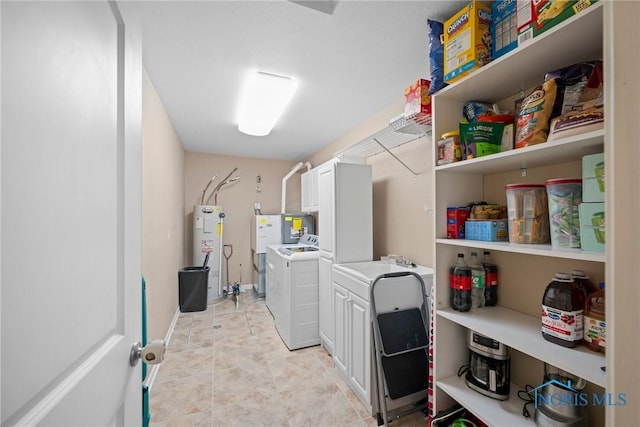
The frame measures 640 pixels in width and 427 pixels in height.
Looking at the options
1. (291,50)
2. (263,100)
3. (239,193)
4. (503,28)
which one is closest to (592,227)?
(503,28)

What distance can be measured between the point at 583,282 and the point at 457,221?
0.51 meters

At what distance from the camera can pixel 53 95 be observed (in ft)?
1.52

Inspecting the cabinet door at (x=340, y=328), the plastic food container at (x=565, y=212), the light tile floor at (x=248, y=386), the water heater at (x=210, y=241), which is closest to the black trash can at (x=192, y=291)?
the water heater at (x=210, y=241)

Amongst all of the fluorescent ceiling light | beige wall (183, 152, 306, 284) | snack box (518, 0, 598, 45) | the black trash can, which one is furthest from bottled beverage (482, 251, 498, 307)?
beige wall (183, 152, 306, 284)

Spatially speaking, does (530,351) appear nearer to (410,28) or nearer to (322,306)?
(410,28)

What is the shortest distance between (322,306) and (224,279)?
259 centimetres

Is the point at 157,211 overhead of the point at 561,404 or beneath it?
overhead

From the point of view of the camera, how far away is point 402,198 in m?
2.47

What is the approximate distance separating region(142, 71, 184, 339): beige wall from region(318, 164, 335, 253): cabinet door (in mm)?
1478

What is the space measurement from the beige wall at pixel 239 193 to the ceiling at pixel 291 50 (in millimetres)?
1802

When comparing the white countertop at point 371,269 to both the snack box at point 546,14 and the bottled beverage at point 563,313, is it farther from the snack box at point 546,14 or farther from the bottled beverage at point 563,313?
the snack box at point 546,14

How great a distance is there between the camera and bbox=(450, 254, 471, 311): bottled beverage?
1.33 meters

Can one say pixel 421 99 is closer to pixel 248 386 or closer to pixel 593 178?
pixel 593 178

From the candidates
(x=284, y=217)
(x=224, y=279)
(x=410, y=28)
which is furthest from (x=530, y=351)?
(x=224, y=279)
